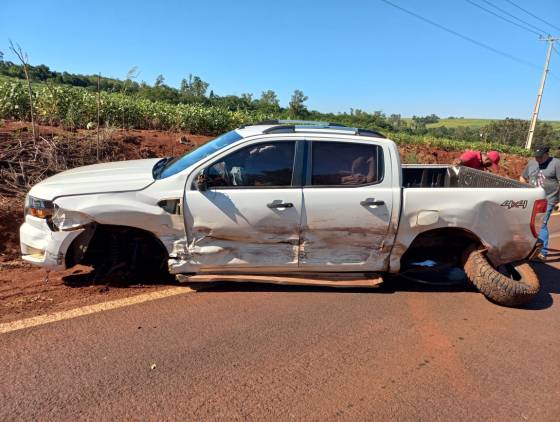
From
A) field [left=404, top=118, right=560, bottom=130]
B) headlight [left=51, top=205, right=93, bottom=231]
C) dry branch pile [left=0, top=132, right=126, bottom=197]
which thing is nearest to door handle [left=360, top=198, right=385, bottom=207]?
headlight [left=51, top=205, right=93, bottom=231]

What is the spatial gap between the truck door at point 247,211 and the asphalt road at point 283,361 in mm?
449

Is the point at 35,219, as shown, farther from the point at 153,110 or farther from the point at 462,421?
the point at 153,110

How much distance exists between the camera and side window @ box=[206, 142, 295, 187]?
4324mm

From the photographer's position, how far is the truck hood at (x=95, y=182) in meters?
4.09

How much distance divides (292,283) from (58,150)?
589 cm

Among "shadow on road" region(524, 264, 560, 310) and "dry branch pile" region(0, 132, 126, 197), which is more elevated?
"dry branch pile" region(0, 132, 126, 197)

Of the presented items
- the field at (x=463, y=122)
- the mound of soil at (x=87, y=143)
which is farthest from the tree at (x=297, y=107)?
the field at (x=463, y=122)

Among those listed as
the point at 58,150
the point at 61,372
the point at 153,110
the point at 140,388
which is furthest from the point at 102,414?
the point at 153,110

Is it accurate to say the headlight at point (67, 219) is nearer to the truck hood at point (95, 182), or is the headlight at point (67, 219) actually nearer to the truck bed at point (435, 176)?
the truck hood at point (95, 182)

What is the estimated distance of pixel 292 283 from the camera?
4.56 metres

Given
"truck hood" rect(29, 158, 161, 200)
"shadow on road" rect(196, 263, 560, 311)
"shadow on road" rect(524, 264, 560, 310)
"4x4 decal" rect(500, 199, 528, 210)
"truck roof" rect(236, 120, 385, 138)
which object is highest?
"truck roof" rect(236, 120, 385, 138)

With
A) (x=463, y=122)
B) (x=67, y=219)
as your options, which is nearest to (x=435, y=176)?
(x=67, y=219)

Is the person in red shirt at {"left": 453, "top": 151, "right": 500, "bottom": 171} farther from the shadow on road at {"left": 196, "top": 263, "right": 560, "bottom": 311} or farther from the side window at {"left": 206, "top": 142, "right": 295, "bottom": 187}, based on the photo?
the side window at {"left": 206, "top": 142, "right": 295, "bottom": 187}

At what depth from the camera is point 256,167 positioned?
14.4 feet
